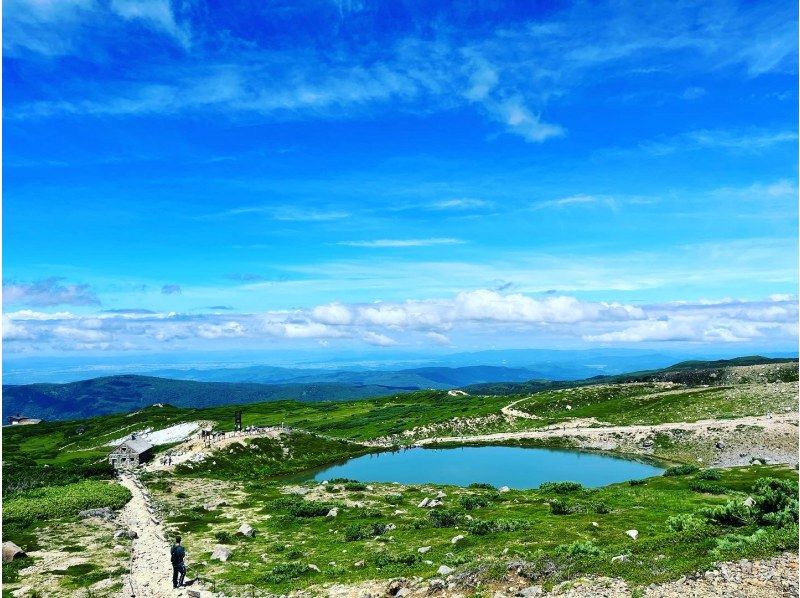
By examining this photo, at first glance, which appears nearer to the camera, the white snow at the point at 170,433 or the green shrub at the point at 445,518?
the green shrub at the point at 445,518

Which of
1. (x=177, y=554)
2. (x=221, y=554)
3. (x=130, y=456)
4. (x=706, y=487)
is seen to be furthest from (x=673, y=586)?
(x=130, y=456)

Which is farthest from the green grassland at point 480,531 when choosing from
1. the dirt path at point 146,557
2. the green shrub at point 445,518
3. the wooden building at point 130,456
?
the wooden building at point 130,456

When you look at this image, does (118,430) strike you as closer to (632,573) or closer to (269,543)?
(269,543)

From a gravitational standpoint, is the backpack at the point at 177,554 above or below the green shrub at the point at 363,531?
above

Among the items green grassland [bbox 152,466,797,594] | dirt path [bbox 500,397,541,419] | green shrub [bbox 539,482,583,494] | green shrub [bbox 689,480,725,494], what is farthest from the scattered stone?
dirt path [bbox 500,397,541,419]

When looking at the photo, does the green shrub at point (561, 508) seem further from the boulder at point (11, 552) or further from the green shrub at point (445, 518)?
the boulder at point (11, 552)

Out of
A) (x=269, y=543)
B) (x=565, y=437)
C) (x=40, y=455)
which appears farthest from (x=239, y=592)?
(x=40, y=455)
